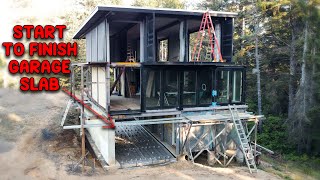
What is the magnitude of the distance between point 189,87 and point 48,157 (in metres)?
8.97

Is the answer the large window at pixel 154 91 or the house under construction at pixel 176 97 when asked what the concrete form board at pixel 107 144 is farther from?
the large window at pixel 154 91

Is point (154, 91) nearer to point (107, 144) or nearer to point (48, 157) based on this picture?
point (107, 144)

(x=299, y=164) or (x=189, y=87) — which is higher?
(x=189, y=87)

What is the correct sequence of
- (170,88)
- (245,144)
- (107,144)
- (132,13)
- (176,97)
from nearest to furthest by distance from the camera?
1. (107,144)
2. (132,13)
3. (245,144)
4. (170,88)
5. (176,97)

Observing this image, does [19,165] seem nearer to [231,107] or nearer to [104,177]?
[104,177]

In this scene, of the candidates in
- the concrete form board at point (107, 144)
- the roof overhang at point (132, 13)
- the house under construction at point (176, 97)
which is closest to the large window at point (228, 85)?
the house under construction at point (176, 97)

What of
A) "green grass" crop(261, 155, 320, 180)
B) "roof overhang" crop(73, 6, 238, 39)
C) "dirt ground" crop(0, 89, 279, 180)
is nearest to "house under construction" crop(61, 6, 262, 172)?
"roof overhang" crop(73, 6, 238, 39)

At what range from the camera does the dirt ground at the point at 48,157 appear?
46.3 ft

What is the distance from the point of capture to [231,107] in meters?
17.8

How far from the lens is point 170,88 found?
53.9 feet

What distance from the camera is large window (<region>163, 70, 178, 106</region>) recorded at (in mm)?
16234

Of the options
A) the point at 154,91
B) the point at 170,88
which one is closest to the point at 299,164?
the point at 170,88

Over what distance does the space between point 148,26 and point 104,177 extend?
790 cm

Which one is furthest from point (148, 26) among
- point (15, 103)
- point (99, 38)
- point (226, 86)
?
point (15, 103)
